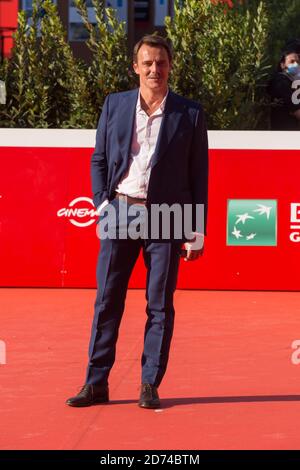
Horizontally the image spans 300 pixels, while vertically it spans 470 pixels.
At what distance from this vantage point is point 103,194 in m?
6.90

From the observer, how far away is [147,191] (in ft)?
22.5

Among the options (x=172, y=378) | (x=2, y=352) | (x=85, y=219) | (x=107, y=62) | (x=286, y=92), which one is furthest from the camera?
→ (x=107, y=62)

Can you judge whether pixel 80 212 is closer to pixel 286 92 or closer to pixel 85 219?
pixel 85 219

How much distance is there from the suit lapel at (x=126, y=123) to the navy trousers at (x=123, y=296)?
497 mm

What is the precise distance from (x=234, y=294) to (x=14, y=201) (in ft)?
7.51


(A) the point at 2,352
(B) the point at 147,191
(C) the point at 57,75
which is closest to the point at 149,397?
(B) the point at 147,191

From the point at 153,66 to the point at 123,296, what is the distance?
1253mm

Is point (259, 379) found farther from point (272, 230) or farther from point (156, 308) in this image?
point (272, 230)

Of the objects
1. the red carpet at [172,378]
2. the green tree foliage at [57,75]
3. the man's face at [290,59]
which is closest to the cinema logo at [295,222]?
the red carpet at [172,378]

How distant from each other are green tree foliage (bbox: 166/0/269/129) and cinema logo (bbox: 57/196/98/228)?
1808mm

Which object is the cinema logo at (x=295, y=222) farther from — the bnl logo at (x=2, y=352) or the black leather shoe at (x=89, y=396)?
the black leather shoe at (x=89, y=396)

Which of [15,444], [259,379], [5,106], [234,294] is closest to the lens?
[15,444]

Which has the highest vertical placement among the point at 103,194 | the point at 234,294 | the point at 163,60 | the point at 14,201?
the point at 163,60

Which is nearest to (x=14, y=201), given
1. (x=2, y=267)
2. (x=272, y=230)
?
(x=2, y=267)
